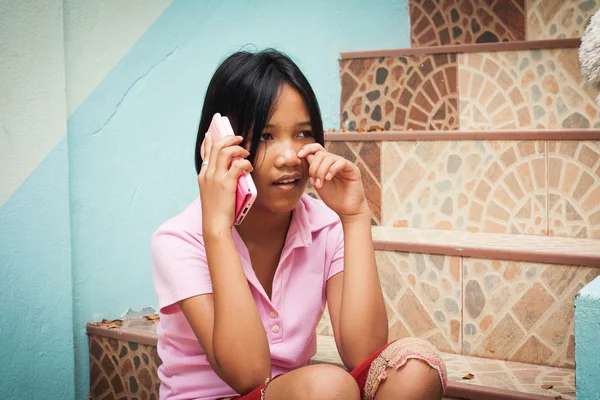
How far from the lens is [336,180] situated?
4.93 feet

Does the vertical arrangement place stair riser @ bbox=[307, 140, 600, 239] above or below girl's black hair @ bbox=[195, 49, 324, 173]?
below

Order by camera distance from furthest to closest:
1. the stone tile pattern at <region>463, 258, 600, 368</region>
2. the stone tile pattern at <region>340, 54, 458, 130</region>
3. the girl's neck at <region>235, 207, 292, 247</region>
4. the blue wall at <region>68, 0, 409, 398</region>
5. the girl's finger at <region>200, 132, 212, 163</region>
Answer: the stone tile pattern at <region>340, 54, 458, 130</region>, the blue wall at <region>68, 0, 409, 398</region>, the stone tile pattern at <region>463, 258, 600, 368</region>, the girl's neck at <region>235, 207, 292, 247</region>, the girl's finger at <region>200, 132, 212, 163</region>

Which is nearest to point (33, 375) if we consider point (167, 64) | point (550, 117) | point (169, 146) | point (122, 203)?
point (122, 203)

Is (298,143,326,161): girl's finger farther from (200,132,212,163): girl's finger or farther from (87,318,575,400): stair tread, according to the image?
(87,318,575,400): stair tread

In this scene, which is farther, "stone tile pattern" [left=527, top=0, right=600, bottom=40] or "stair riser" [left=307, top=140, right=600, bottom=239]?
"stone tile pattern" [left=527, top=0, right=600, bottom=40]

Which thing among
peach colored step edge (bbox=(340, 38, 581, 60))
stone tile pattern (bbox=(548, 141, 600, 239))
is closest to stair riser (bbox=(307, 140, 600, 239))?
stone tile pattern (bbox=(548, 141, 600, 239))

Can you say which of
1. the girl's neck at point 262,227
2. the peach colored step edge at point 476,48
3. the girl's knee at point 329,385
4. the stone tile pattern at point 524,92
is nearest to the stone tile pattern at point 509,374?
the girl's neck at point 262,227

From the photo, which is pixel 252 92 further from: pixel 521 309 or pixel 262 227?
pixel 521 309

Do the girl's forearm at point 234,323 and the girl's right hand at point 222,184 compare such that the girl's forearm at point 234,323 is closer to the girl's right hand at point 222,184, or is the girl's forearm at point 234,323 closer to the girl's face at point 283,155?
the girl's right hand at point 222,184

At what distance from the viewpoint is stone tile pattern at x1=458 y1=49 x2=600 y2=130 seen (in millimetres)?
2367

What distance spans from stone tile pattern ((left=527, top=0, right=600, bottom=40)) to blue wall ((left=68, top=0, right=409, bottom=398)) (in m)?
1.09

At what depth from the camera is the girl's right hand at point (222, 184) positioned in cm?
131

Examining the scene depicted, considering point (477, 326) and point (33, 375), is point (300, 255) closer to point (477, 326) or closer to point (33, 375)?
point (477, 326)

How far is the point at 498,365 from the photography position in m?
1.84
